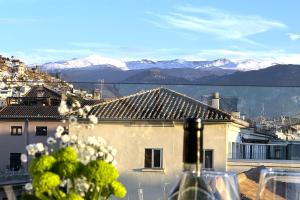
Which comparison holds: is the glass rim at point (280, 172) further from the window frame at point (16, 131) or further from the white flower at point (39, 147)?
the window frame at point (16, 131)

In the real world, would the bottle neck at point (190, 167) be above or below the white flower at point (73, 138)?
below

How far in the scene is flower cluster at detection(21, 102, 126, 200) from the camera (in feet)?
2.33

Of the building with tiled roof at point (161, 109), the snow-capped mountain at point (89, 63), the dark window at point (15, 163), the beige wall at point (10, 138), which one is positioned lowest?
the dark window at point (15, 163)

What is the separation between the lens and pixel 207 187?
77 centimetres

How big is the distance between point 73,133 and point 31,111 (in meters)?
17.9

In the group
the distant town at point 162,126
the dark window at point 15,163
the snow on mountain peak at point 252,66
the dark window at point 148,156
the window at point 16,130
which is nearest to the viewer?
the distant town at point 162,126

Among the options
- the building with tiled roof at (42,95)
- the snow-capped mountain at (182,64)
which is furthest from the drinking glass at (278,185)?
the snow-capped mountain at (182,64)

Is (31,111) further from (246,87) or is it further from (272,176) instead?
(272,176)

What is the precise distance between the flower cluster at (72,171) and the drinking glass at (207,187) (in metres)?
0.07

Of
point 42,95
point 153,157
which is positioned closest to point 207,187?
point 153,157

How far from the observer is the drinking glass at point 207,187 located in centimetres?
76

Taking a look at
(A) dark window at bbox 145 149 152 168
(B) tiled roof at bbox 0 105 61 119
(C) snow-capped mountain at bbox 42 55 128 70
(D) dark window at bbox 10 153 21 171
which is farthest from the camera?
(B) tiled roof at bbox 0 105 61 119

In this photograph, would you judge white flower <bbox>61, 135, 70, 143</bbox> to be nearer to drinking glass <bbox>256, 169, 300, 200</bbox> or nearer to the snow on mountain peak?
drinking glass <bbox>256, 169, 300, 200</bbox>

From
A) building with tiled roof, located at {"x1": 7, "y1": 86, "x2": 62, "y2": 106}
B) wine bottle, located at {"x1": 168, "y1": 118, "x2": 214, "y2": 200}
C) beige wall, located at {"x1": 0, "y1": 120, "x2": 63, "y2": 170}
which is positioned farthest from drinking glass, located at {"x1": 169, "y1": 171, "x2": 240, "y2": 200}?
beige wall, located at {"x1": 0, "y1": 120, "x2": 63, "y2": 170}
